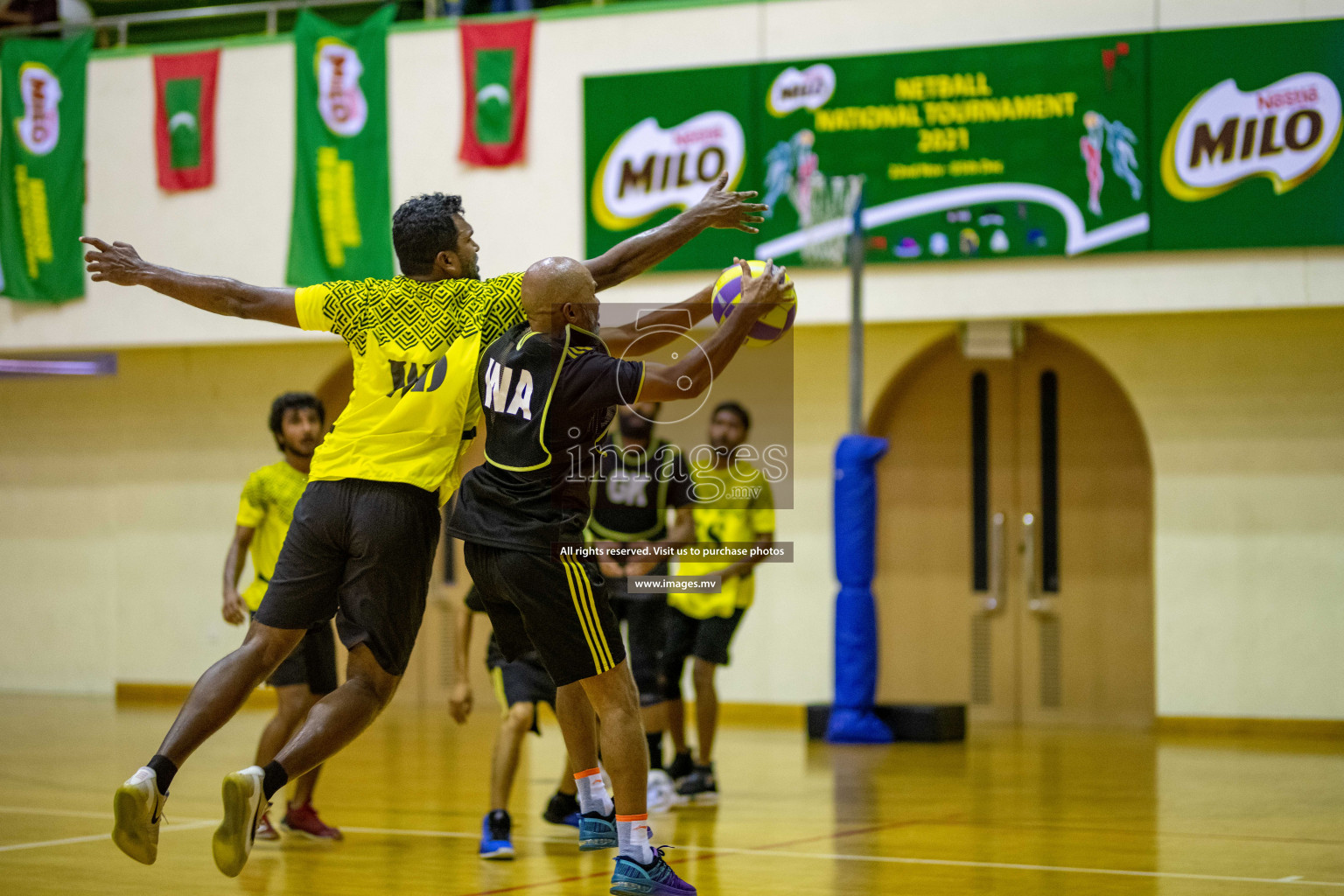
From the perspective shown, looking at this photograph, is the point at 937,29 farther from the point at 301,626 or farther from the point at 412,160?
the point at 301,626

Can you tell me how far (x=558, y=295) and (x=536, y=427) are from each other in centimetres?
44

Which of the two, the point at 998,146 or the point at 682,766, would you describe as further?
the point at 998,146

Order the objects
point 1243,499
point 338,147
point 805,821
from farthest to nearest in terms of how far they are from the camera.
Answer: point 338,147 → point 1243,499 → point 805,821

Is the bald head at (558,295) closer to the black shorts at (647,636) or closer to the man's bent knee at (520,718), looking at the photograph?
the man's bent knee at (520,718)

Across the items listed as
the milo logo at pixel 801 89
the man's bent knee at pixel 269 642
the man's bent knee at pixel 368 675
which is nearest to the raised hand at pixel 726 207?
the man's bent knee at pixel 368 675

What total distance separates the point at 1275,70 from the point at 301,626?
9.70 metres

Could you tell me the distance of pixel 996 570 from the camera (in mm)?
13492

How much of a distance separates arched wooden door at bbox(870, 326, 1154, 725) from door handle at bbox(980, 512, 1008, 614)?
1 centimetres

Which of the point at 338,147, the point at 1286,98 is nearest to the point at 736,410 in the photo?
the point at 1286,98

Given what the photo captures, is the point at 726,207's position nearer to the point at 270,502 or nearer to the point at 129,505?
the point at 270,502

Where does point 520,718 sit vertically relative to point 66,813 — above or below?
above

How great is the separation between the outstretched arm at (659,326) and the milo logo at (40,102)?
11.3 metres

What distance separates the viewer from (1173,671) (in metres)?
12.7

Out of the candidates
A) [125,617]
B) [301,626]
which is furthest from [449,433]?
[125,617]
